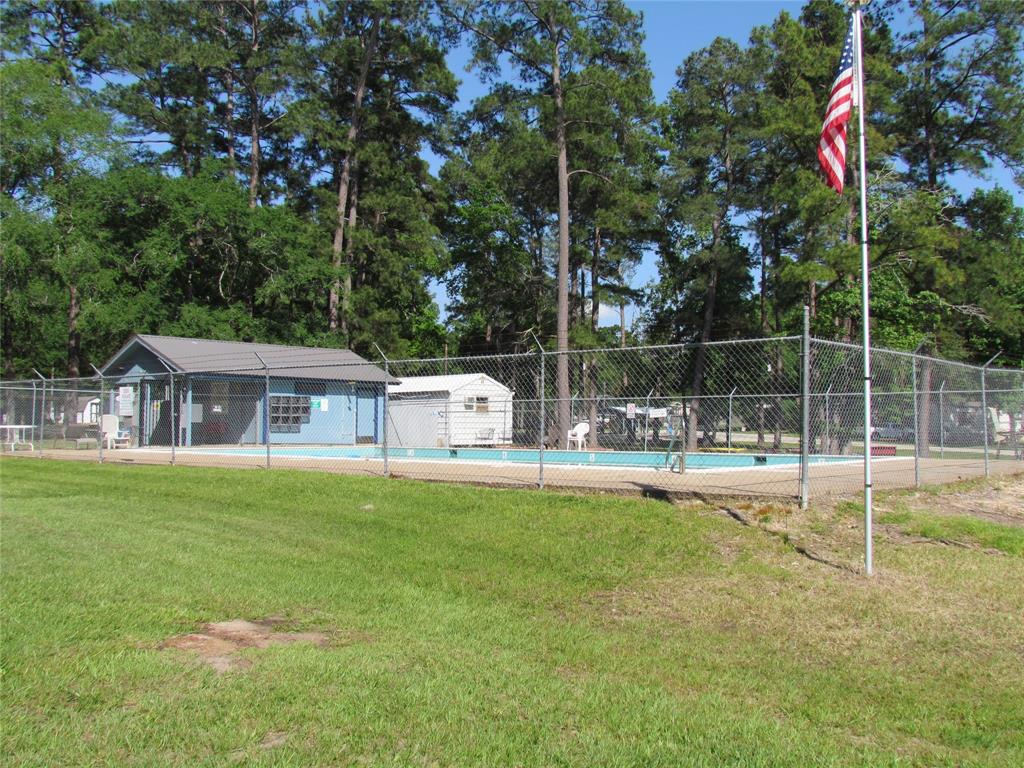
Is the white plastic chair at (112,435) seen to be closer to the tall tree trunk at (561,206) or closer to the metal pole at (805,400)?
the tall tree trunk at (561,206)

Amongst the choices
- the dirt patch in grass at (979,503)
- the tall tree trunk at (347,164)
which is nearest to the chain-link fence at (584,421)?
the dirt patch in grass at (979,503)

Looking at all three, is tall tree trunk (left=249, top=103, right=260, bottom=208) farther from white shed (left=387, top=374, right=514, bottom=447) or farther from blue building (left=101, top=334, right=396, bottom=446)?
white shed (left=387, top=374, right=514, bottom=447)

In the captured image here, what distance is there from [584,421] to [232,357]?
11699 millimetres

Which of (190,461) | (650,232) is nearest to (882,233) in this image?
(650,232)

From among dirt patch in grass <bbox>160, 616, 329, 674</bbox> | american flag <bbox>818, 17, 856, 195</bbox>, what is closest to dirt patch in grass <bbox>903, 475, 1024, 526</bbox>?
american flag <bbox>818, 17, 856, 195</bbox>

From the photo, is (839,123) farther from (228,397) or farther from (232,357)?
(232,357)

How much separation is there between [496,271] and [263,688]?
111 feet

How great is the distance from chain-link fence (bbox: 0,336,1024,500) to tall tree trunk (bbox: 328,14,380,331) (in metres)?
4.95

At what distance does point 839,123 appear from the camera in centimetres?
679

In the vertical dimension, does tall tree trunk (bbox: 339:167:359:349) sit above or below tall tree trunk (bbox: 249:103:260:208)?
below

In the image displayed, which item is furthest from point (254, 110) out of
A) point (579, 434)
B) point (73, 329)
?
point (579, 434)

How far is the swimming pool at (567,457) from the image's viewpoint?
624 inches

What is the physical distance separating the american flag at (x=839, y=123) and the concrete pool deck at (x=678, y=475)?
138 inches

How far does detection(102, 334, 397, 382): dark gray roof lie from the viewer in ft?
78.0
